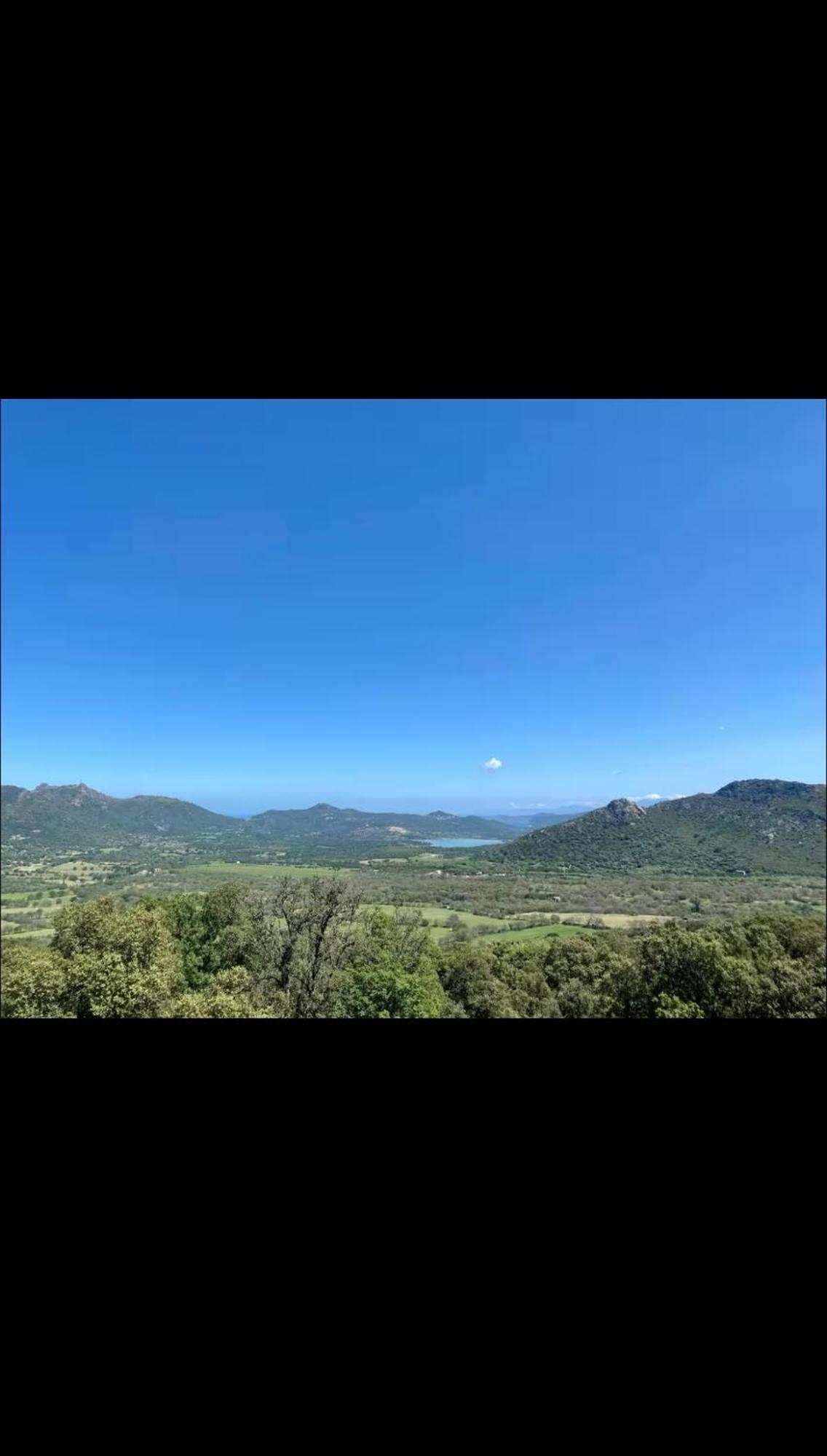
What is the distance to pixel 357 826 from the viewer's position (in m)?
22.0

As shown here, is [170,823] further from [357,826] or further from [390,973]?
[390,973]

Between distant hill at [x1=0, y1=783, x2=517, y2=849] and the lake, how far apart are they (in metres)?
0.35

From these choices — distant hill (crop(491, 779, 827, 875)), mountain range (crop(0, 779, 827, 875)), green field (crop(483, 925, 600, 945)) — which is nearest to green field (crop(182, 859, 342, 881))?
mountain range (crop(0, 779, 827, 875))

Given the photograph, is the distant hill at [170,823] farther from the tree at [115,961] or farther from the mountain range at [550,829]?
the tree at [115,961]

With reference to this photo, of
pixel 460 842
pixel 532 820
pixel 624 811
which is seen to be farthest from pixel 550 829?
pixel 460 842

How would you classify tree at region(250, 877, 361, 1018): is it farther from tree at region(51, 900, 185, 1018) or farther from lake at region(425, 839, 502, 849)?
lake at region(425, 839, 502, 849)

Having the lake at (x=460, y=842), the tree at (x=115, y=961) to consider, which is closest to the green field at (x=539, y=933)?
the lake at (x=460, y=842)

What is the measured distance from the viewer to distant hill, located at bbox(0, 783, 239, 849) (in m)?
20.3

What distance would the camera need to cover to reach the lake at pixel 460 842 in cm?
2252

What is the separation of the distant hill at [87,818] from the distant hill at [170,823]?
29 millimetres

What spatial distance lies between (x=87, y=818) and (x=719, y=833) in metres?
27.8
